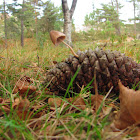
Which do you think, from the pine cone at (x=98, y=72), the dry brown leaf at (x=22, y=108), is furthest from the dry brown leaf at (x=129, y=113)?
the dry brown leaf at (x=22, y=108)

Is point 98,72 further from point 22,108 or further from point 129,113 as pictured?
point 22,108

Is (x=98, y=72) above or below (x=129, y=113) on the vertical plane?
above

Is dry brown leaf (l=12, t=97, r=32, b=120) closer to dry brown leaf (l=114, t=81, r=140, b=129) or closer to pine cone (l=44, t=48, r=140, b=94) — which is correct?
pine cone (l=44, t=48, r=140, b=94)

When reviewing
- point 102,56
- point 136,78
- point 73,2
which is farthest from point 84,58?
point 73,2

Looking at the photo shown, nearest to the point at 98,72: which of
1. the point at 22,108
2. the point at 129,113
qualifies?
the point at 129,113

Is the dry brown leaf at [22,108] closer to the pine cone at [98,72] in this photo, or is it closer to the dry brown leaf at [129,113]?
the pine cone at [98,72]

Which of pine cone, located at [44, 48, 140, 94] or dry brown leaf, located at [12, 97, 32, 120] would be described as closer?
dry brown leaf, located at [12, 97, 32, 120]

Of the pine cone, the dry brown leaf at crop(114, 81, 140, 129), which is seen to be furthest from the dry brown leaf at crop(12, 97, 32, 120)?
the dry brown leaf at crop(114, 81, 140, 129)

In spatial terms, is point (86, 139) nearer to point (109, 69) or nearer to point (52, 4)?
point (109, 69)
